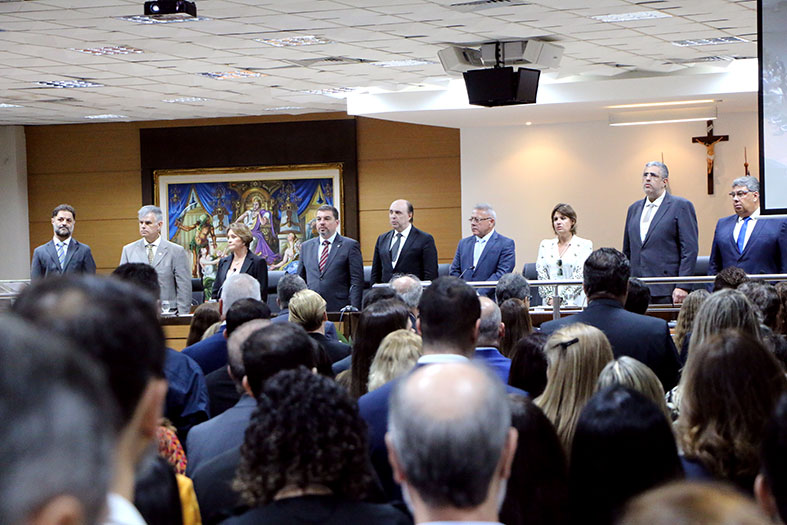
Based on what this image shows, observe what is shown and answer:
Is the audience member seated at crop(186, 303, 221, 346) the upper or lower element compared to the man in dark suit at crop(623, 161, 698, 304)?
lower

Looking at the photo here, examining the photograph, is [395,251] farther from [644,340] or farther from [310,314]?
[644,340]

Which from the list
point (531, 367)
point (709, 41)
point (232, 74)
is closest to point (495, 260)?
point (709, 41)

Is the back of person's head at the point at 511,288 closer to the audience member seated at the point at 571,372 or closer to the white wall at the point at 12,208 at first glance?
the audience member seated at the point at 571,372

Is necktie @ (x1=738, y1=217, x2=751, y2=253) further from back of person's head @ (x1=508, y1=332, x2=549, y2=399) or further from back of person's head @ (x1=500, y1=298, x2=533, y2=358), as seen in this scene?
back of person's head @ (x1=508, y1=332, x2=549, y2=399)

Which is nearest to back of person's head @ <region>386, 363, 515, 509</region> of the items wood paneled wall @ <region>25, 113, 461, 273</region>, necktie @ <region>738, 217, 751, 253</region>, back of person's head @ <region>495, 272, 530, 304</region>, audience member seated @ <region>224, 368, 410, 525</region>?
audience member seated @ <region>224, 368, 410, 525</region>

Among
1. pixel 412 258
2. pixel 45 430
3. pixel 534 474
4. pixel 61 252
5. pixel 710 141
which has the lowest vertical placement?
pixel 534 474

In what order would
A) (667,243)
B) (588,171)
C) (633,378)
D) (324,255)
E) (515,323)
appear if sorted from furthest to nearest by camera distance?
(588,171) < (324,255) < (667,243) < (515,323) < (633,378)

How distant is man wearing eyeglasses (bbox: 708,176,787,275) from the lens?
7707mm

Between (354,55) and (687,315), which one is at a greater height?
(354,55)

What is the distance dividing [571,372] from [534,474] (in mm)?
590

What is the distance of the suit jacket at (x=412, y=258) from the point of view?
28.8 ft

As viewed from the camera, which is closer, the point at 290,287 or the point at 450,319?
the point at 450,319

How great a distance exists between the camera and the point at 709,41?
992 cm

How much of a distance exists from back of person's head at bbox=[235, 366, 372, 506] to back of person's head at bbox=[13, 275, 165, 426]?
0.97 meters
